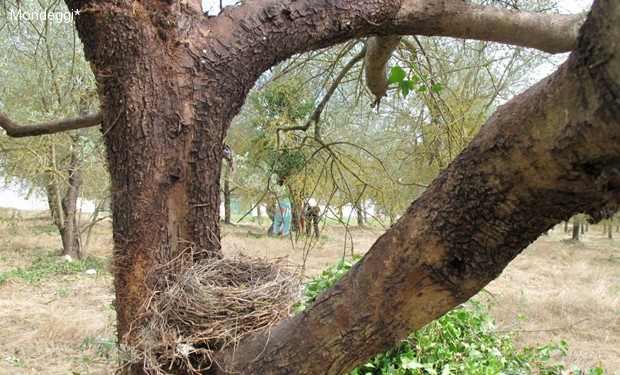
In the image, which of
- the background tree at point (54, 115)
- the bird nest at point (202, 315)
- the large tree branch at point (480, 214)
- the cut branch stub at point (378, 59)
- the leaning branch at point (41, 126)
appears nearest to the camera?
the large tree branch at point (480, 214)

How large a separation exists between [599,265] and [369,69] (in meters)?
9.66

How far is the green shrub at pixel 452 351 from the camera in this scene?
2.12m

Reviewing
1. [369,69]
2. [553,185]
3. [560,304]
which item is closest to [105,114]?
[553,185]

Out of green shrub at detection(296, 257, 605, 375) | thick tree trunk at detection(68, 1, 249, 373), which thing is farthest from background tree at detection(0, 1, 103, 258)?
green shrub at detection(296, 257, 605, 375)

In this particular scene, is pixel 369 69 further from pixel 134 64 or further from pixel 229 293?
pixel 229 293

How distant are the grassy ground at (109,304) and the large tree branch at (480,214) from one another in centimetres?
74

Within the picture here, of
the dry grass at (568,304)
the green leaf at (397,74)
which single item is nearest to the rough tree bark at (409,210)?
the green leaf at (397,74)

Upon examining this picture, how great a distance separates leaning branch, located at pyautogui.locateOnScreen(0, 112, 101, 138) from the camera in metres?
1.86

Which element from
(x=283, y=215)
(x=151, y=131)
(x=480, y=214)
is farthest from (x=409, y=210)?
(x=283, y=215)

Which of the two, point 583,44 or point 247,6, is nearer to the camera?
point 583,44

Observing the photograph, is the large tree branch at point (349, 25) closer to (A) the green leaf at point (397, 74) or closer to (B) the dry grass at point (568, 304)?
(A) the green leaf at point (397, 74)

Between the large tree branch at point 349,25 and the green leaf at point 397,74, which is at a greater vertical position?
the large tree branch at point 349,25

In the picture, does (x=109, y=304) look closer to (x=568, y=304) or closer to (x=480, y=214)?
(x=480, y=214)

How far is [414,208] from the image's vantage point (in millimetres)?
1056
